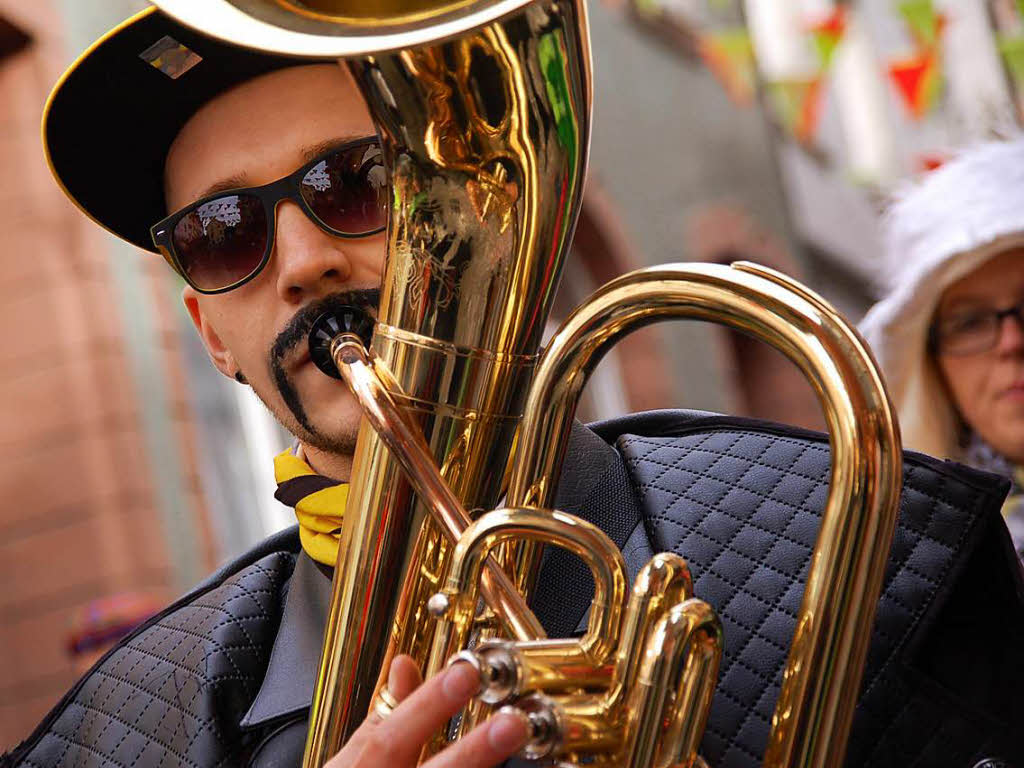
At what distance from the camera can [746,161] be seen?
9445mm

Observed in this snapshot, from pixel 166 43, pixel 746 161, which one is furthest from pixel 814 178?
pixel 166 43

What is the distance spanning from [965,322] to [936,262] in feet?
0.38

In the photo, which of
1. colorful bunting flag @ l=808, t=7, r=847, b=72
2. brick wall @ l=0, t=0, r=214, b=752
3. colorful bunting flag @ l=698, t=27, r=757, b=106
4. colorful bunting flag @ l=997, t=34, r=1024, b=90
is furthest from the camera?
colorful bunting flag @ l=808, t=7, r=847, b=72

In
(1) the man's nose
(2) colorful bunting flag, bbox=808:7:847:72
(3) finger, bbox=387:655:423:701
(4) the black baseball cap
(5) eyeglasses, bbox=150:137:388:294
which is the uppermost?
(2) colorful bunting flag, bbox=808:7:847:72

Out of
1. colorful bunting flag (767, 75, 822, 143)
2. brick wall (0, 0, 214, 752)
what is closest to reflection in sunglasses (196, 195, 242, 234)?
brick wall (0, 0, 214, 752)

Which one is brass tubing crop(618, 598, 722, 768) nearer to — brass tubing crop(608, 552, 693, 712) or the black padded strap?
brass tubing crop(608, 552, 693, 712)

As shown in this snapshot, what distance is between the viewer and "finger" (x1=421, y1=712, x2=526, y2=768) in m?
0.89

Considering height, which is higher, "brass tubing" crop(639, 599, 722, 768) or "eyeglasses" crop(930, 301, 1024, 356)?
"brass tubing" crop(639, 599, 722, 768)

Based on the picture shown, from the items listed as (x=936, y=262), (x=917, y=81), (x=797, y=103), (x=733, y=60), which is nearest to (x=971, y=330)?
(x=936, y=262)

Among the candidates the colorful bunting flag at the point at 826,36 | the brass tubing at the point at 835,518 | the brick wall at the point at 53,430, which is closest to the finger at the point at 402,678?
the brass tubing at the point at 835,518

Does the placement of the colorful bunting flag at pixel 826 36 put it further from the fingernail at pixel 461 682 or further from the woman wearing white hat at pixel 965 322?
the fingernail at pixel 461 682

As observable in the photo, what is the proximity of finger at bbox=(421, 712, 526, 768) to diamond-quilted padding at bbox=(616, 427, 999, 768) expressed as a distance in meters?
0.35

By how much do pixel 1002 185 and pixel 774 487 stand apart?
1.21 metres

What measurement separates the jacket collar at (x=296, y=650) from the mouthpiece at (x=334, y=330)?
0.98ft
